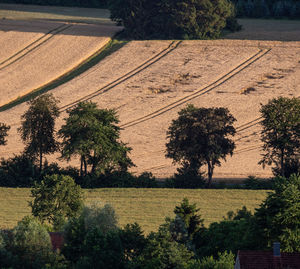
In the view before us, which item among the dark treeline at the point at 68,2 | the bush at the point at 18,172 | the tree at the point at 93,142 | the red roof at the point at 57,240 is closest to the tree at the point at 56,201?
the red roof at the point at 57,240

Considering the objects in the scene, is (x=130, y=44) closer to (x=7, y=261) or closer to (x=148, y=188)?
(x=148, y=188)

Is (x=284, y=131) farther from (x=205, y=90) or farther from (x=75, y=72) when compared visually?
(x=75, y=72)

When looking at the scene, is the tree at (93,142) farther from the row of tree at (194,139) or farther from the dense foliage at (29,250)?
the dense foliage at (29,250)

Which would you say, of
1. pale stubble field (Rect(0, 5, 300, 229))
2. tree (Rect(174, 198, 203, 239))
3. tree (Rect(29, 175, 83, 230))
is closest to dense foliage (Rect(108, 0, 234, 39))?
pale stubble field (Rect(0, 5, 300, 229))

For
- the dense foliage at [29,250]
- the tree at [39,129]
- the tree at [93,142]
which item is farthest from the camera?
the tree at [39,129]

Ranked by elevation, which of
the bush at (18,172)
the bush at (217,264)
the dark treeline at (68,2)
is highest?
the dark treeline at (68,2)

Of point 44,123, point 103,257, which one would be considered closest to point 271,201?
point 103,257

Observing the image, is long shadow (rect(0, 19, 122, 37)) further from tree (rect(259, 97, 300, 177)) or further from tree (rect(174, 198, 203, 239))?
tree (rect(174, 198, 203, 239))
